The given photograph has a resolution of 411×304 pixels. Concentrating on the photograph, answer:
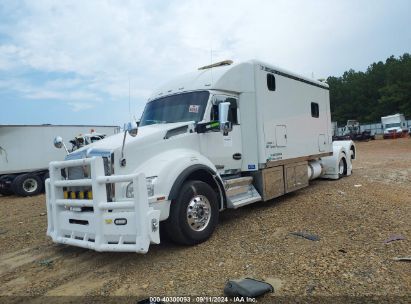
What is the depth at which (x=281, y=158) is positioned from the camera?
8.21 metres

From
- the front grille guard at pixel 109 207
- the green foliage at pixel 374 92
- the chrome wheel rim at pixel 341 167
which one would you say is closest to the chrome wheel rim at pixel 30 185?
the front grille guard at pixel 109 207

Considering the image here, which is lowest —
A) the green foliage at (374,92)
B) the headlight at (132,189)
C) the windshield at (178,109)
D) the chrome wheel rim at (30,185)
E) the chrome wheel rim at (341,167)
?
the chrome wheel rim at (30,185)

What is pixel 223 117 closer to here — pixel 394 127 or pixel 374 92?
pixel 394 127

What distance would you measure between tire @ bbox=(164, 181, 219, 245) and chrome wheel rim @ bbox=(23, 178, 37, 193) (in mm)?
11599

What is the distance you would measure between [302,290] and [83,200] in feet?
9.97

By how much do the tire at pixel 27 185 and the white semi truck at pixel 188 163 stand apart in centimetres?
970

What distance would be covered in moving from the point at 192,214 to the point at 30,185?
469 inches

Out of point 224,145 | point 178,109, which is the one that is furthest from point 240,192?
point 178,109

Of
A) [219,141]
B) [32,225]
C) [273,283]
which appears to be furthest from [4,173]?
[273,283]

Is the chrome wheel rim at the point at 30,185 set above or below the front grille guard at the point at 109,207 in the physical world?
below

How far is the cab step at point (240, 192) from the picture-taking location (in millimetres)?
6668

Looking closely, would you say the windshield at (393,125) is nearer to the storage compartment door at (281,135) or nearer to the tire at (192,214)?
the storage compartment door at (281,135)

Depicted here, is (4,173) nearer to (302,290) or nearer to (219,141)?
(219,141)

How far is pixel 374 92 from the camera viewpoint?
61.6 m
